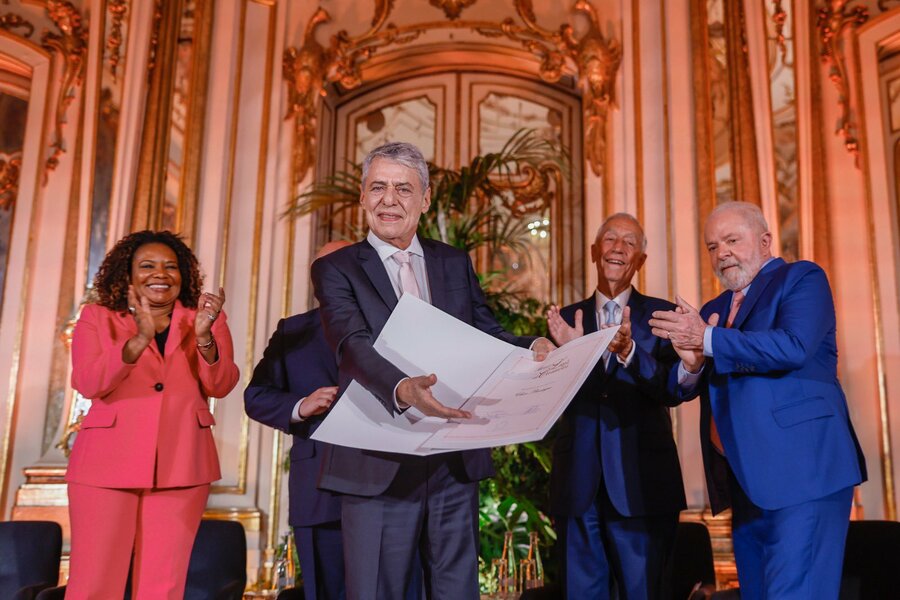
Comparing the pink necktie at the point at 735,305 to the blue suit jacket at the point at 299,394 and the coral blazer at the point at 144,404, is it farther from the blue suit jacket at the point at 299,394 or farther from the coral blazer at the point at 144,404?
the coral blazer at the point at 144,404

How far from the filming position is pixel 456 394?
71.1 inches

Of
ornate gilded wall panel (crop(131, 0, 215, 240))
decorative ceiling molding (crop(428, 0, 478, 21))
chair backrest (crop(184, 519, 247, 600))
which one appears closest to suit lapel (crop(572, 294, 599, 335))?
chair backrest (crop(184, 519, 247, 600))

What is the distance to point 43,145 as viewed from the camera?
494 centimetres

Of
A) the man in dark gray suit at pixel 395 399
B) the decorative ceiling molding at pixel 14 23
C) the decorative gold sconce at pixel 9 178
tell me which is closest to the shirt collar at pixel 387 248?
the man in dark gray suit at pixel 395 399

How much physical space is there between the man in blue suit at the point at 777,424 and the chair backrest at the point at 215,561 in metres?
1.76

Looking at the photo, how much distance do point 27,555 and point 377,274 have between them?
2201 mm

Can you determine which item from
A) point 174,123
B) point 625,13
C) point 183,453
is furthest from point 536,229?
point 183,453

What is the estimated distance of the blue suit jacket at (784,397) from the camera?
2281mm

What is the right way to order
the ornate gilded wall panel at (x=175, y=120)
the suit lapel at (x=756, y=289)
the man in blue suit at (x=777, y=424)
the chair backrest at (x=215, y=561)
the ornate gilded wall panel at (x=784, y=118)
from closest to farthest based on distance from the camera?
1. the man in blue suit at (x=777, y=424)
2. the suit lapel at (x=756, y=289)
3. the chair backrest at (x=215, y=561)
4. the ornate gilded wall panel at (x=784, y=118)
5. the ornate gilded wall panel at (x=175, y=120)

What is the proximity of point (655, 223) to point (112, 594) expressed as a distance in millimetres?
3215

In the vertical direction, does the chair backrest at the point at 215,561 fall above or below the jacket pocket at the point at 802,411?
below

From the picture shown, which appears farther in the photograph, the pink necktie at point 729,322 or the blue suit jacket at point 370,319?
the pink necktie at point 729,322

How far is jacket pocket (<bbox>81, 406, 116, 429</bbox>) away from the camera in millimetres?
2688

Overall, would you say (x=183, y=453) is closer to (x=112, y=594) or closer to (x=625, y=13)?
(x=112, y=594)
